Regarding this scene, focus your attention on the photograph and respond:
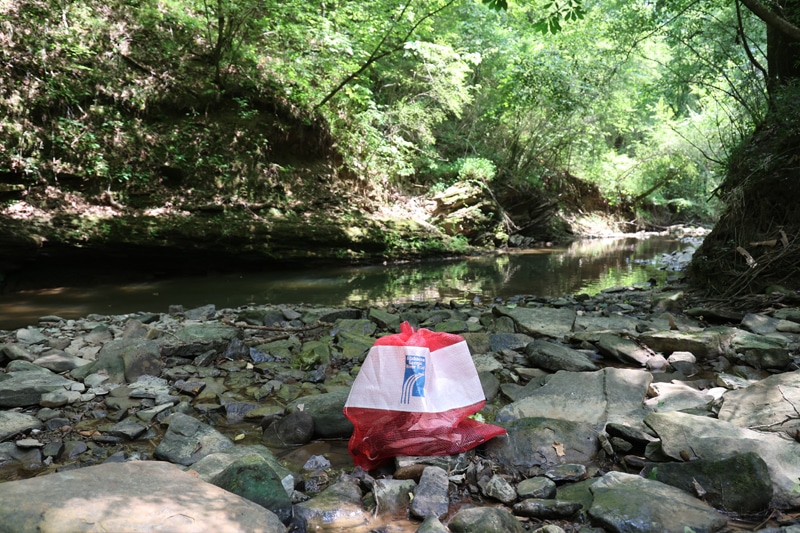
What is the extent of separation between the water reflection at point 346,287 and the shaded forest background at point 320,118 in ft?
2.55

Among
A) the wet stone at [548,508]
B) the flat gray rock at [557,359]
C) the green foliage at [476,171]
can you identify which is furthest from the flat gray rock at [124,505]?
the green foliage at [476,171]

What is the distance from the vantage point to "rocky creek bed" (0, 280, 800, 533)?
5.09ft

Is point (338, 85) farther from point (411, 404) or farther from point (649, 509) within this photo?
point (649, 509)

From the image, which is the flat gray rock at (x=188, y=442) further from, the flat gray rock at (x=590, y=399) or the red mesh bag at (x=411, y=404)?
the flat gray rock at (x=590, y=399)

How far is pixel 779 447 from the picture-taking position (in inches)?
71.4

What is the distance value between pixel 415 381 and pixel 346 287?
20.6 ft

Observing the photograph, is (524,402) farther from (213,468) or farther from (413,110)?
(413,110)

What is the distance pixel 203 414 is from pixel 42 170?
23.9ft

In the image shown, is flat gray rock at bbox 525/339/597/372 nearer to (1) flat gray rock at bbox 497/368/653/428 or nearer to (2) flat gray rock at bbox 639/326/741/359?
(1) flat gray rock at bbox 497/368/653/428

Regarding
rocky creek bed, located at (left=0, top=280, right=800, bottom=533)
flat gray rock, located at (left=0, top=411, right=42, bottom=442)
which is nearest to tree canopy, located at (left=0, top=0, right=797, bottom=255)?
rocky creek bed, located at (left=0, top=280, right=800, bottom=533)

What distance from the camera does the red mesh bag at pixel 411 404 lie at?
2051 millimetres

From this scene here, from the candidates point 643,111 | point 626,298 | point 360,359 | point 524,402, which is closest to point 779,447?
point 524,402

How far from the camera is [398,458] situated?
6.57ft

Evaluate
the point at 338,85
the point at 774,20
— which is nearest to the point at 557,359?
the point at 774,20
